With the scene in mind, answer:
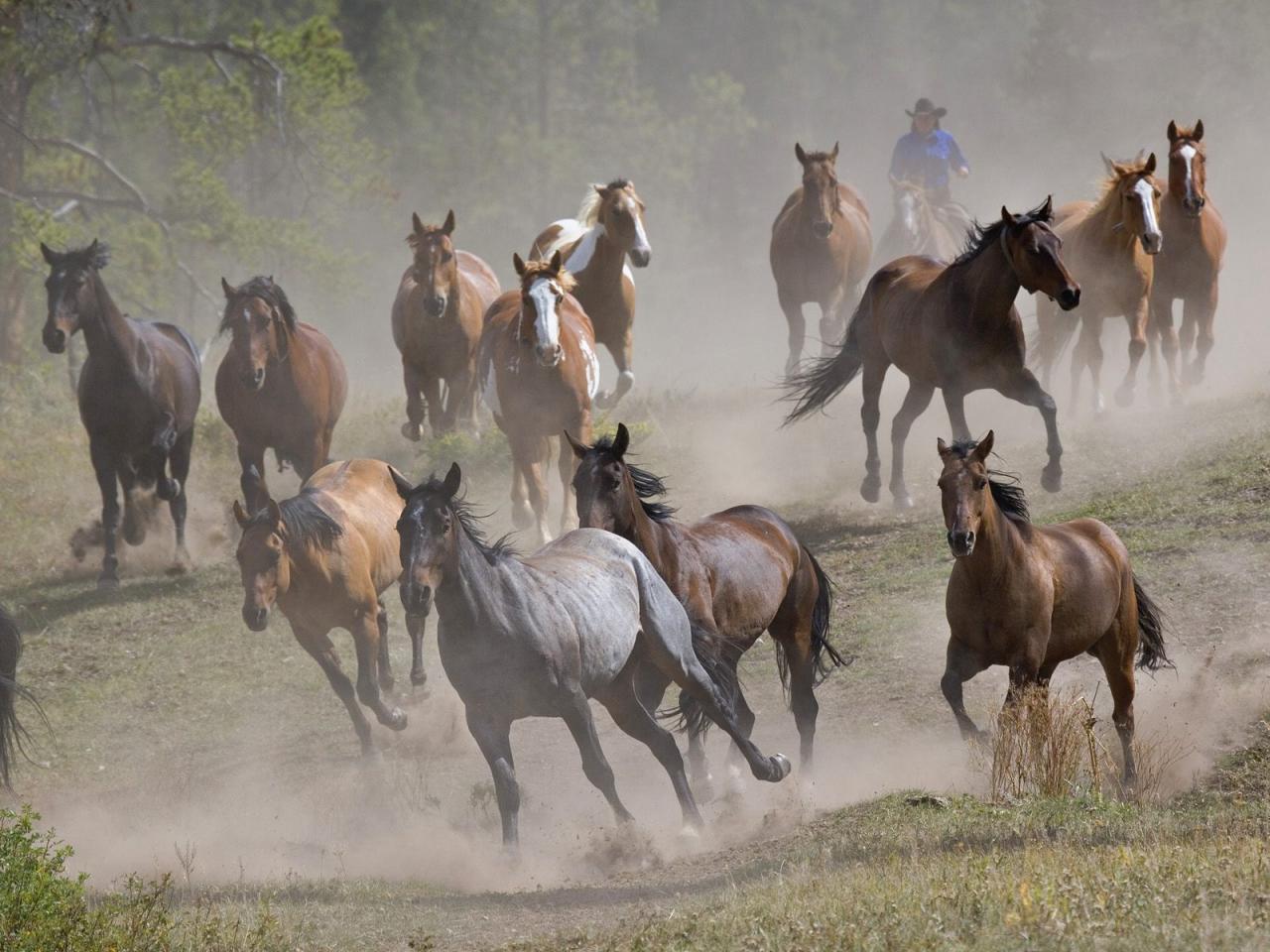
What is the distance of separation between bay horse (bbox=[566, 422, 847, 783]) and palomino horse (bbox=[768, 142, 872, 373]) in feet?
29.0

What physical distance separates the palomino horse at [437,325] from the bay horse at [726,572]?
670 centimetres

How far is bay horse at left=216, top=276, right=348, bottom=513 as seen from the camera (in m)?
14.2

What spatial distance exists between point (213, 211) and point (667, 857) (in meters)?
20.9

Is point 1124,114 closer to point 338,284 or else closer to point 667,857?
point 338,284

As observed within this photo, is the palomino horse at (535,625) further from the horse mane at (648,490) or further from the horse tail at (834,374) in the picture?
the horse tail at (834,374)

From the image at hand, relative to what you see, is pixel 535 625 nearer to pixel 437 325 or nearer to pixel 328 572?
pixel 328 572

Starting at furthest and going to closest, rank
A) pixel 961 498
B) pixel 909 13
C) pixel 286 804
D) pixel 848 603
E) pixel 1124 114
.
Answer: pixel 909 13, pixel 1124 114, pixel 848 603, pixel 286 804, pixel 961 498

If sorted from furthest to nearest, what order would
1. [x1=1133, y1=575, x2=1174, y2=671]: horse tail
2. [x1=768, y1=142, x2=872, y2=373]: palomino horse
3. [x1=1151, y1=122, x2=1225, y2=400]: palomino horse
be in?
1. [x1=768, y1=142, x2=872, y2=373]: palomino horse
2. [x1=1151, y1=122, x2=1225, y2=400]: palomino horse
3. [x1=1133, y1=575, x2=1174, y2=671]: horse tail

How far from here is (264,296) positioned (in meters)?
14.3

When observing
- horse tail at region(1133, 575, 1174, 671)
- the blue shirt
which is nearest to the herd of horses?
horse tail at region(1133, 575, 1174, 671)

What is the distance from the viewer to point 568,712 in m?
8.08

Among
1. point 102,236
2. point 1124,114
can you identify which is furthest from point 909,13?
point 102,236

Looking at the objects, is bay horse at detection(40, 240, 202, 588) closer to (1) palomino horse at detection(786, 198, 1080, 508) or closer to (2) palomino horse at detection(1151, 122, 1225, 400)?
(1) palomino horse at detection(786, 198, 1080, 508)

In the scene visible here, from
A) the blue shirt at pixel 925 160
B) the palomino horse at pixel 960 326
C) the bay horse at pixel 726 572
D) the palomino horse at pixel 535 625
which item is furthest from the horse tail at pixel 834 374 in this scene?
the blue shirt at pixel 925 160
